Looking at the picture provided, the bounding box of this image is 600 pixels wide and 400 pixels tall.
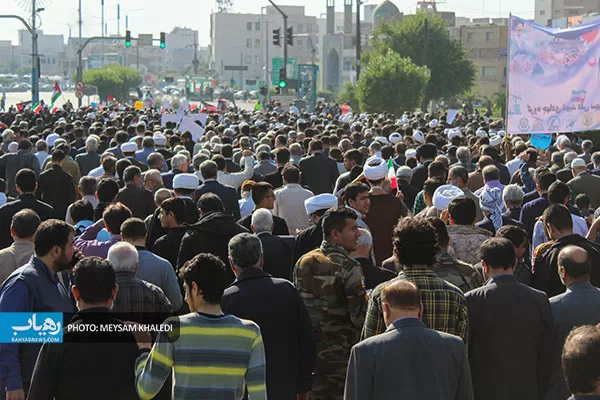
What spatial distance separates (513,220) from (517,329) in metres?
3.97

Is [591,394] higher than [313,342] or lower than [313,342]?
higher

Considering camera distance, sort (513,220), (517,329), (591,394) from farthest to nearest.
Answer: (513,220) → (517,329) → (591,394)

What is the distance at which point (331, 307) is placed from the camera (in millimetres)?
6875

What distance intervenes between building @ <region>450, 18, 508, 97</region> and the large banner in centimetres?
10376

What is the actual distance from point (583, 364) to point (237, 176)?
10.2m

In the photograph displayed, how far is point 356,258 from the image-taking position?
7.36 metres

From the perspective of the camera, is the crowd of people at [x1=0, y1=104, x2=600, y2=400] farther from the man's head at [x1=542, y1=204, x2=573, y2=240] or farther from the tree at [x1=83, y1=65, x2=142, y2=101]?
the tree at [x1=83, y1=65, x2=142, y2=101]

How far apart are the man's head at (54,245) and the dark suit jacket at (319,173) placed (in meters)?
8.30

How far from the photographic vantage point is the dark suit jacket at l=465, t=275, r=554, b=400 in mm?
6363

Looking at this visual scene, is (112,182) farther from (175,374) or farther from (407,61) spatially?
(407,61)

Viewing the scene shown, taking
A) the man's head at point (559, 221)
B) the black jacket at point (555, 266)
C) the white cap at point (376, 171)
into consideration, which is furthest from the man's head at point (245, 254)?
the white cap at point (376, 171)

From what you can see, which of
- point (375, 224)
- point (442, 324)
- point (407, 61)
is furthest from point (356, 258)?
point (407, 61)

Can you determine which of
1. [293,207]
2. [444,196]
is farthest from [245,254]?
[293,207]

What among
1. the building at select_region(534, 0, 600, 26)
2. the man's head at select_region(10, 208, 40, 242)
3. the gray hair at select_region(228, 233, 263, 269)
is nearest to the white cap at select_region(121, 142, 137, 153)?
the man's head at select_region(10, 208, 40, 242)
